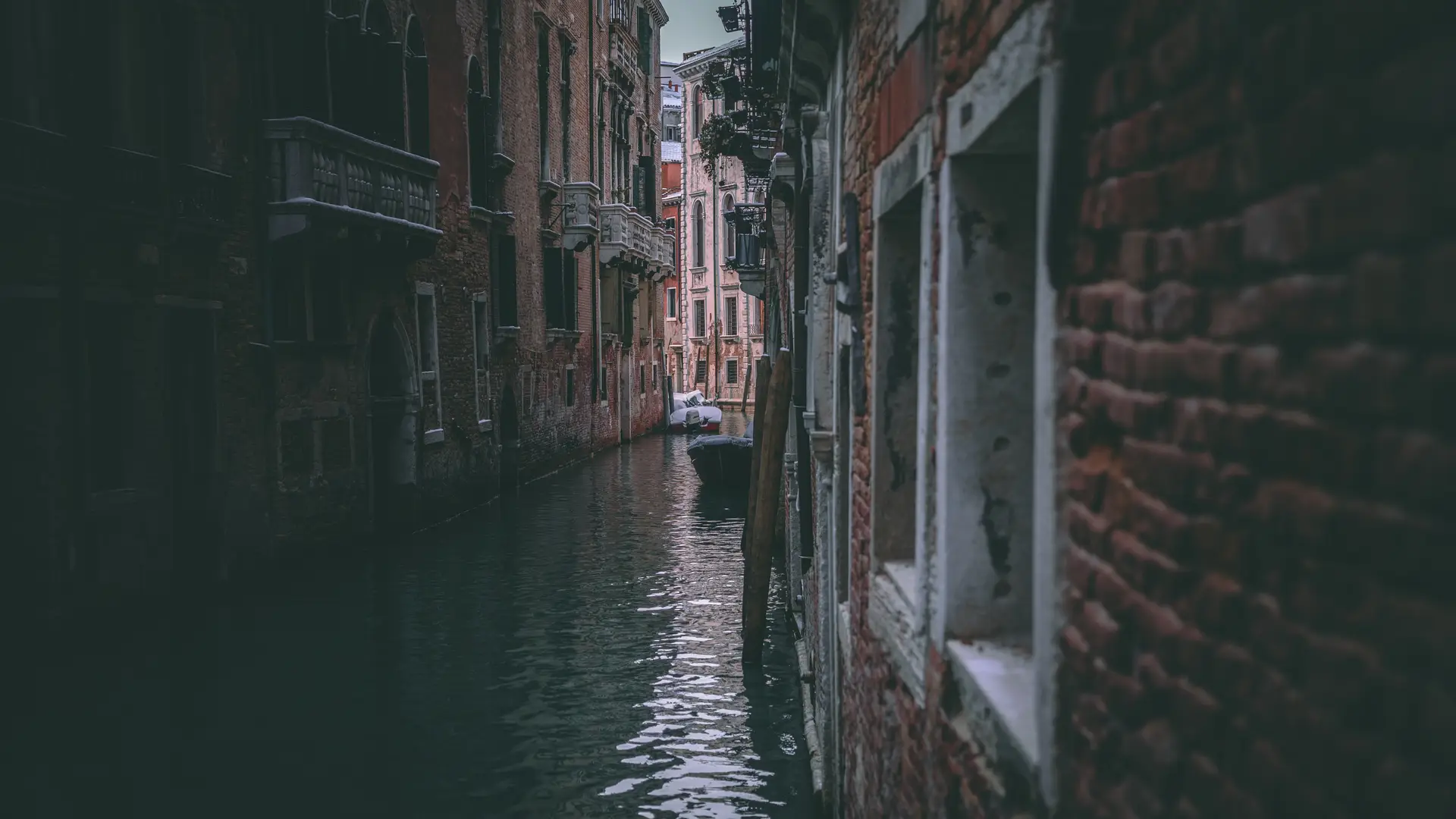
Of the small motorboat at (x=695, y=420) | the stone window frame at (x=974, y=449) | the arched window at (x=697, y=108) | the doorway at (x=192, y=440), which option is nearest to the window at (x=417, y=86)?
the doorway at (x=192, y=440)

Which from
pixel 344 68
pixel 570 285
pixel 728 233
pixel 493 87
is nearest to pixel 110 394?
pixel 344 68

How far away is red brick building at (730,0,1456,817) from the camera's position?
0.92 meters

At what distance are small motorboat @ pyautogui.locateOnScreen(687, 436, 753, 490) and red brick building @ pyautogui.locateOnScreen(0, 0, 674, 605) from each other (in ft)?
10.8

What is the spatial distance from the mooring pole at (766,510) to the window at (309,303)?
234 inches

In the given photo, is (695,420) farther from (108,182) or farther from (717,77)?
(108,182)

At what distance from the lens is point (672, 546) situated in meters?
13.5

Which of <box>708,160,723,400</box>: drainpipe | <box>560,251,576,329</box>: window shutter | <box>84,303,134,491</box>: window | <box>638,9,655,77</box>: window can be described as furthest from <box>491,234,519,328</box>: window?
<box>708,160,723,400</box>: drainpipe

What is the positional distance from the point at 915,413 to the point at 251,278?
9.24 meters

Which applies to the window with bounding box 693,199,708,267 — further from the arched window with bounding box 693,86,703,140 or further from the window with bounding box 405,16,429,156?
the window with bounding box 405,16,429,156

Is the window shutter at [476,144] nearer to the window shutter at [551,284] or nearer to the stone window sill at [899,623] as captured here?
the window shutter at [551,284]

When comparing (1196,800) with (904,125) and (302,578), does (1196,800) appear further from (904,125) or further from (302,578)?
(302,578)

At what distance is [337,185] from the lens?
11930 mm

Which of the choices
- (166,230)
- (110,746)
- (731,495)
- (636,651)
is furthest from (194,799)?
(731,495)

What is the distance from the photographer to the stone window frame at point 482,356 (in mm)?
17469
